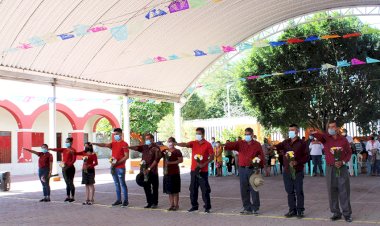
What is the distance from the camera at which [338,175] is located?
7391mm

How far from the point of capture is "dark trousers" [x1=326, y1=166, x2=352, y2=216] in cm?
731

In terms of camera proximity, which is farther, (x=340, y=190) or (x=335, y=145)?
(x=335, y=145)

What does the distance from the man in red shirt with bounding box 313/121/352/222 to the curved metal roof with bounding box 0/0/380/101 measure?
7275 mm

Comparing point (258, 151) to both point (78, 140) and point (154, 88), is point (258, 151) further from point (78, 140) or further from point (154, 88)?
point (78, 140)

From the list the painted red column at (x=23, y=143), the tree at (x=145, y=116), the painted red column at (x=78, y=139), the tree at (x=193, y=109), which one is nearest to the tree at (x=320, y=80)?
the painted red column at (x=78, y=139)

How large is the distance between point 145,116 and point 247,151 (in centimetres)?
2673

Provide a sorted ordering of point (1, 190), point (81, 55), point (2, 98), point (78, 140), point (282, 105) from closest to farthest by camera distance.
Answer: point (1, 190)
point (81, 55)
point (282, 105)
point (2, 98)
point (78, 140)

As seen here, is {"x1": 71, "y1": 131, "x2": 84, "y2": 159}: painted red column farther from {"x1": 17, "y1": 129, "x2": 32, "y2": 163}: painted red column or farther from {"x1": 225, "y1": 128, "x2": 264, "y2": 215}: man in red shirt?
{"x1": 225, "y1": 128, "x2": 264, "y2": 215}: man in red shirt

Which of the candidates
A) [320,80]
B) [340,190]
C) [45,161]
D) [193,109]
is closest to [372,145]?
[320,80]

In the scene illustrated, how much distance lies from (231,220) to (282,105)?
538 inches

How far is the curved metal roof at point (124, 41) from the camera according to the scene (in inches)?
533

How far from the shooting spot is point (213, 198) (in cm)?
1115

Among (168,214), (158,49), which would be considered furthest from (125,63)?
(168,214)

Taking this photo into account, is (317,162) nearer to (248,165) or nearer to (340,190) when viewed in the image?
(248,165)
